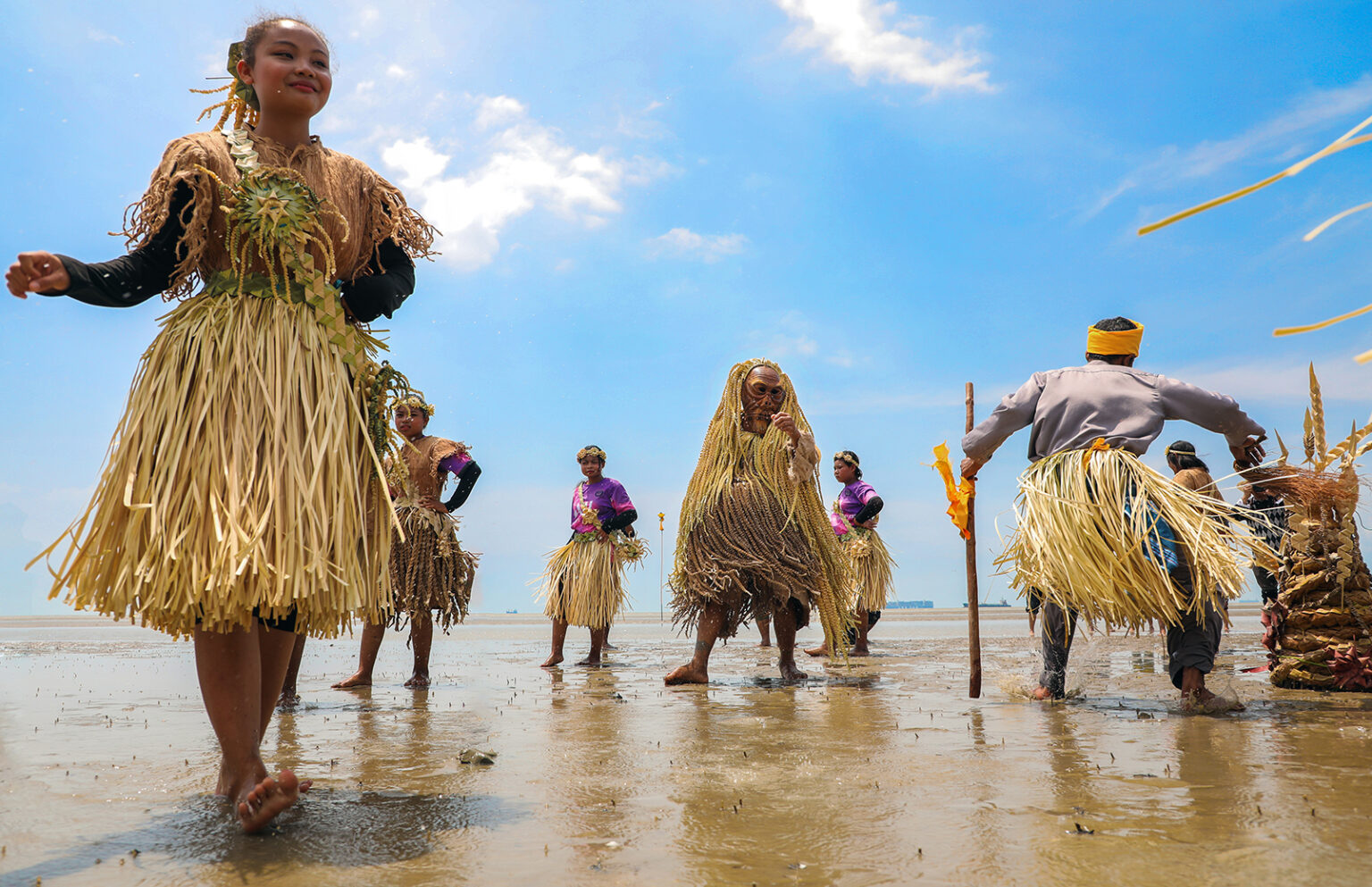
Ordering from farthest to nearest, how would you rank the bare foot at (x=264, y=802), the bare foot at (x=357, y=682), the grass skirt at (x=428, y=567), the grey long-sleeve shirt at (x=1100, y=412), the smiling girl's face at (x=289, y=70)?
1. the grass skirt at (x=428, y=567)
2. the bare foot at (x=357, y=682)
3. the grey long-sleeve shirt at (x=1100, y=412)
4. the smiling girl's face at (x=289, y=70)
5. the bare foot at (x=264, y=802)

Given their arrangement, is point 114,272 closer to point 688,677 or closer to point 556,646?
point 688,677

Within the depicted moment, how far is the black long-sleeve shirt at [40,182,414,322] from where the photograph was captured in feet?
7.06

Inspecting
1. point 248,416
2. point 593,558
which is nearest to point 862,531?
point 593,558

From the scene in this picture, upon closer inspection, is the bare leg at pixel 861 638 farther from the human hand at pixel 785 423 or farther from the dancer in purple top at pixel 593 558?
the human hand at pixel 785 423

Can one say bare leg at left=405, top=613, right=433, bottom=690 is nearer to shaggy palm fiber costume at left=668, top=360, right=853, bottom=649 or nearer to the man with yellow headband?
shaggy palm fiber costume at left=668, top=360, right=853, bottom=649

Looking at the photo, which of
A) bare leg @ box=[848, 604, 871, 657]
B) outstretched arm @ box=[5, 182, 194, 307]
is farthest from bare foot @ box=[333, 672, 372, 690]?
bare leg @ box=[848, 604, 871, 657]

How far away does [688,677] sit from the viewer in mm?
5109

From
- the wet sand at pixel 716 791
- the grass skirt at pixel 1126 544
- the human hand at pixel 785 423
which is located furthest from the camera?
the human hand at pixel 785 423

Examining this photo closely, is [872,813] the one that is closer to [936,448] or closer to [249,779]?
[249,779]

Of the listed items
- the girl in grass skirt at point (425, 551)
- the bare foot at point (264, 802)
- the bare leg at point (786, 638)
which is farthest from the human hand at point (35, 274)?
the bare leg at point (786, 638)

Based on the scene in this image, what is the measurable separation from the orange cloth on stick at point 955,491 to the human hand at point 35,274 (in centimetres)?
346

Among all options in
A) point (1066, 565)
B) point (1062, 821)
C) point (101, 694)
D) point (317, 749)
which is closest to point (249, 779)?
point (317, 749)

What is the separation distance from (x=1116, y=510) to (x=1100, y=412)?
1.69ft

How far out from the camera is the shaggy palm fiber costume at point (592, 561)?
24.5ft
